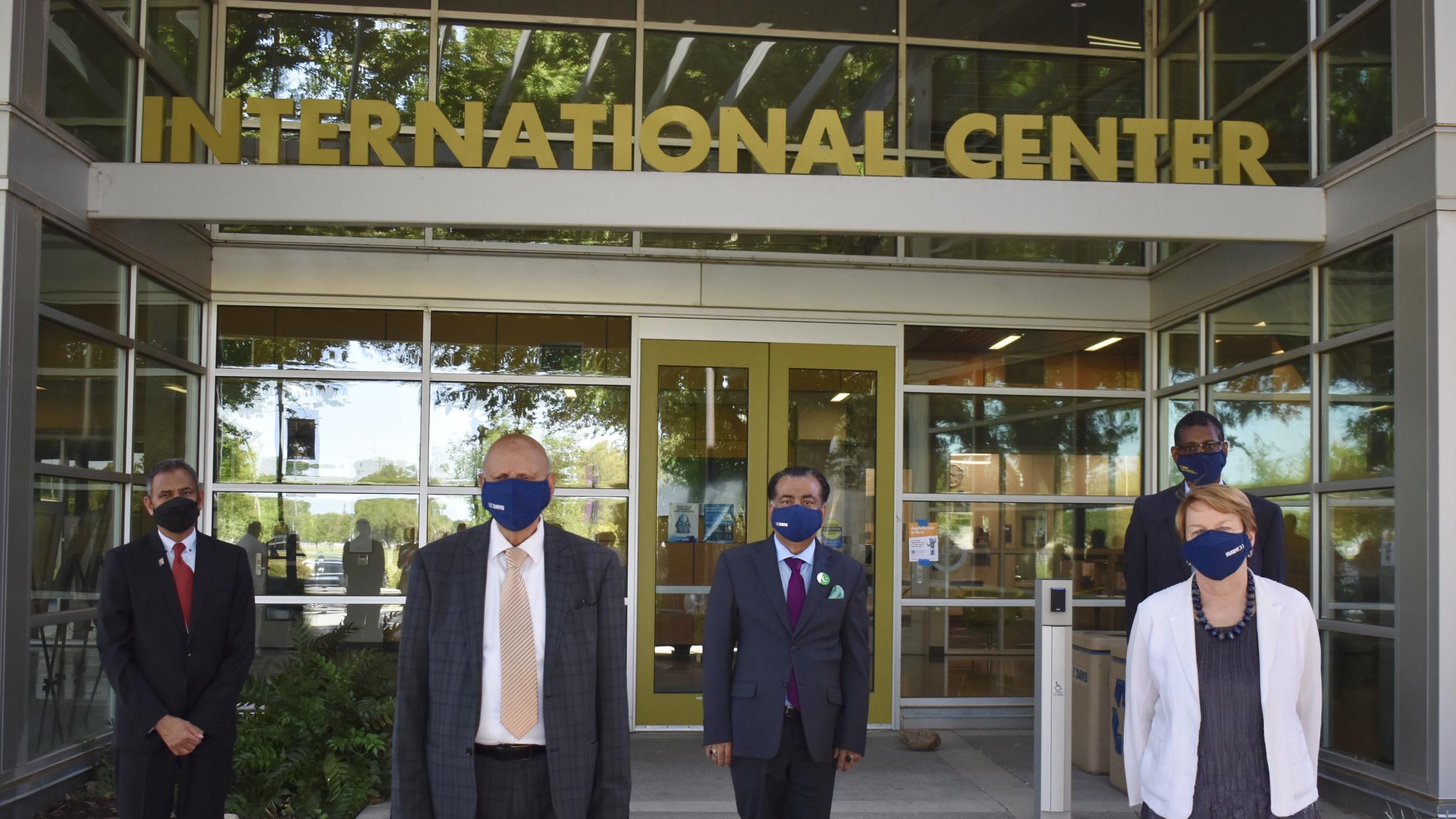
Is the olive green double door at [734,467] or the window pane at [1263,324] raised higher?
the window pane at [1263,324]

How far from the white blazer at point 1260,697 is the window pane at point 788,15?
7405mm

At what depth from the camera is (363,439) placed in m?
9.78

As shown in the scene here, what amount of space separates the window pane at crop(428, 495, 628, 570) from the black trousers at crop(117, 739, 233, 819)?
4.29m

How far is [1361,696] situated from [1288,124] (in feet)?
12.3

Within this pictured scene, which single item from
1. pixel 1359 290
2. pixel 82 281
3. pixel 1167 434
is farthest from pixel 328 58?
pixel 1359 290

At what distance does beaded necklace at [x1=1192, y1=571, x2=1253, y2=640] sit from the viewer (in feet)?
12.4

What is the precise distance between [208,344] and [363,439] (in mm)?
1335

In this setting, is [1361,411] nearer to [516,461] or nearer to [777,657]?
[777,657]

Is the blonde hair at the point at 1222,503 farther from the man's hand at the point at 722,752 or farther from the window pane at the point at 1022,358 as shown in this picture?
the window pane at the point at 1022,358

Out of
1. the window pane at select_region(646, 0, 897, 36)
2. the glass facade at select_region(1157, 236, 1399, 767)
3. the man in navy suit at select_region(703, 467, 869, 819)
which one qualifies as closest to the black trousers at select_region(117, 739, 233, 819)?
the man in navy suit at select_region(703, 467, 869, 819)

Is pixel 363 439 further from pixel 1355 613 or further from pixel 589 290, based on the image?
pixel 1355 613

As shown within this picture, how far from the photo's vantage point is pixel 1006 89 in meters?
10.4

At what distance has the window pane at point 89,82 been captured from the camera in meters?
7.26

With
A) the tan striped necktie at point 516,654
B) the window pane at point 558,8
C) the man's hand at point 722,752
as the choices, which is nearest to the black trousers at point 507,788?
the tan striped necktie at point 516,654
